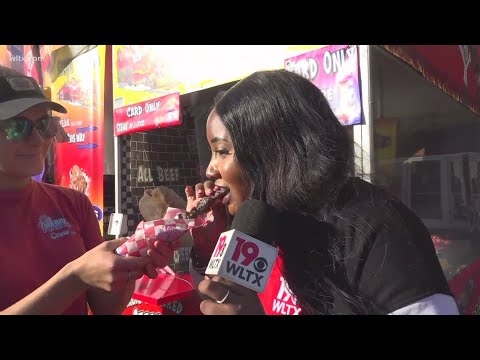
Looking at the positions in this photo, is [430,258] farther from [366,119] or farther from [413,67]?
[413,67]

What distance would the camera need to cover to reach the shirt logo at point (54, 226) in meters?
1.70

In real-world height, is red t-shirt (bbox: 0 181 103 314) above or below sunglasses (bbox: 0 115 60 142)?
below

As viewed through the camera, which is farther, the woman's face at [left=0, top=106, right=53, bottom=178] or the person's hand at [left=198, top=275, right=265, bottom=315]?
the woman's face at [left=0, top=106, right=53, bottom=178]

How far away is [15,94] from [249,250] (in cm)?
123

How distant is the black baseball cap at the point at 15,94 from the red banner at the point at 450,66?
1898 millimetres

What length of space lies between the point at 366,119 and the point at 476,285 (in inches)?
81.3

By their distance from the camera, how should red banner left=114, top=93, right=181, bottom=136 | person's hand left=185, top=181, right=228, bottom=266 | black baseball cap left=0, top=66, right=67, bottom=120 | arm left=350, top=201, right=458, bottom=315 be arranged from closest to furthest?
arm left=350, top=201, right=458, bottom=315 < black baseball cap left=0, top=66, right=67, bottom=120 < person's hand left=185, top=181, right=228, bottom=266 < red banner left=114, top=93, right=181, bottom=136

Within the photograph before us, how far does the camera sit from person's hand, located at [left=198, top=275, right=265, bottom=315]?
1197mm

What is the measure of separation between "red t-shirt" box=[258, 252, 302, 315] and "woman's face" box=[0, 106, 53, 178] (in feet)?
3.59

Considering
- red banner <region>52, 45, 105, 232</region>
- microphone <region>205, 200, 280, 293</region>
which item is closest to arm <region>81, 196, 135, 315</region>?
microphone <region>205, 200, 280, 293</region>

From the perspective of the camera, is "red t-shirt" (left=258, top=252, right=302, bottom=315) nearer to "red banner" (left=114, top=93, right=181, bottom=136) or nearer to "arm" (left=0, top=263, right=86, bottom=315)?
"arm" (left=0, top=263, right=86, bottom=315)

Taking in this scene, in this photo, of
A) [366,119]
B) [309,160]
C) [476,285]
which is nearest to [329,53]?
[366,119]

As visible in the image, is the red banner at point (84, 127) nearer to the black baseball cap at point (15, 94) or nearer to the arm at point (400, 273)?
the black baseball cap at point (15, 94)
